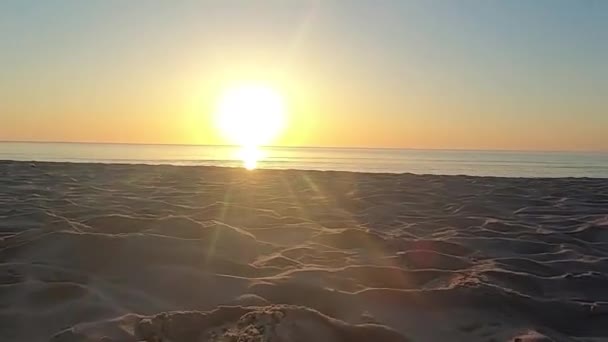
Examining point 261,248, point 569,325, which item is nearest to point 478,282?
point 569,325

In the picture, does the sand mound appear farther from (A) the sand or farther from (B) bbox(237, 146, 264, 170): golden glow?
(B) bbox(237, 146, 264, 170): golden glow

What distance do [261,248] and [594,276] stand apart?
2.28 meters

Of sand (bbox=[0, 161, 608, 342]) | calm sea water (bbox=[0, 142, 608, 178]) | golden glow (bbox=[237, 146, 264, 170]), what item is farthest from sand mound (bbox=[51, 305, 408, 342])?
calm sea water (bbox=[0, 142, 608, 178])

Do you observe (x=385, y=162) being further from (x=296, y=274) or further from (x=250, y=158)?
(x=296, y=274)

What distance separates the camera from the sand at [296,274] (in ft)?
7.96

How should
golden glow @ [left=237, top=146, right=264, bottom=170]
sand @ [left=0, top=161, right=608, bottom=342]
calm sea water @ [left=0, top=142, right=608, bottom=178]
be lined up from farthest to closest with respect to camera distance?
1. golden glow @ [left=237, top=146, right=264, bottom=170]
2. calm sea water @ [left=0, top=142, right=608, bottom=178]
3. sand @ [left=0, top=161, right=608, bottom=342]

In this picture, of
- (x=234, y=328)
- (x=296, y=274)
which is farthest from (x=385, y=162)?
(x=234, y=328)

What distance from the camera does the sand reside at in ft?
7.96

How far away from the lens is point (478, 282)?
314cm

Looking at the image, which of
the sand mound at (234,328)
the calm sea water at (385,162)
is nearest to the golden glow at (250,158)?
the calm sea water at (385,162)

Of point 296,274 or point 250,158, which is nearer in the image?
point 296,274

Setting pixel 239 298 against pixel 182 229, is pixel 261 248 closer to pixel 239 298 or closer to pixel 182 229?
pixel 182 229

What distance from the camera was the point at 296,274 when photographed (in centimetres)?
333

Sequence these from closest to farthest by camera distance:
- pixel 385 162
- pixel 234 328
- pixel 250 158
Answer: pixel 234 328 → pixel 385 162 → pixel 250 158
